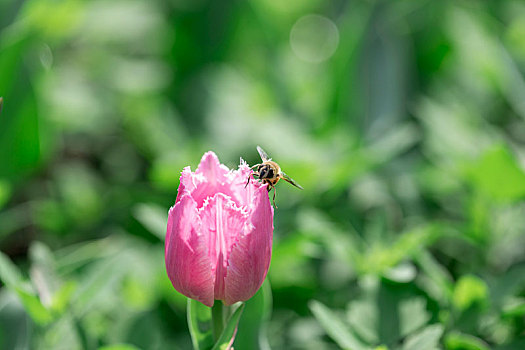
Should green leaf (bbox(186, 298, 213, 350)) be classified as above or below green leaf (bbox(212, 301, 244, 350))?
below

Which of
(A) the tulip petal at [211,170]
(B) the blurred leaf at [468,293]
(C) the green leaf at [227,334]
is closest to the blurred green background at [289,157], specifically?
(B) the blurred leaf at [468,293]

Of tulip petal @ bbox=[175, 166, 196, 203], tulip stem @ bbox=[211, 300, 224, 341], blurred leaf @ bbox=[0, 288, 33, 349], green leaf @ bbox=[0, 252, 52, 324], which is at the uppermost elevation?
tulip petal @ bbox=[175, 166, 196, 203]

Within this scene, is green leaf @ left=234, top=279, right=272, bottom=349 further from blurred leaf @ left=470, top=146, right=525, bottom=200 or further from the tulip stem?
blurred leaf @ left=470, top=146, right=525, bottom=200

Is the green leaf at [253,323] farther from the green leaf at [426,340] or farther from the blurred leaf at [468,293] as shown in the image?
the blurred leaf at [468,293]

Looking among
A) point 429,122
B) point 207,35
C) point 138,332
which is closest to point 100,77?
point 207,35

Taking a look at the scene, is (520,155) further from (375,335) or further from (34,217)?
(34,217)

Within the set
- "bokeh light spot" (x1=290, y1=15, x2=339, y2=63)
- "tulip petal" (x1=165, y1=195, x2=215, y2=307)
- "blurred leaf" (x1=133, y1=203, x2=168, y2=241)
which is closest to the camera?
"tulip petal" (x1=165, y1=195, x2=215, y2=307)

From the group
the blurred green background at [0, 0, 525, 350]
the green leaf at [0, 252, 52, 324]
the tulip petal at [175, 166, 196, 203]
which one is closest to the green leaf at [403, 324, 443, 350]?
the blurred green background at [0, 0, 525, 350]

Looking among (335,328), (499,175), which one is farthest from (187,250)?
(499,175)
